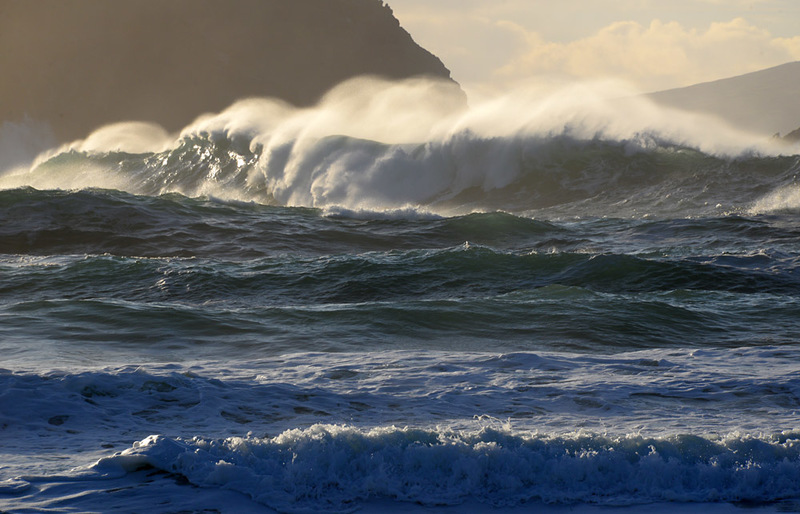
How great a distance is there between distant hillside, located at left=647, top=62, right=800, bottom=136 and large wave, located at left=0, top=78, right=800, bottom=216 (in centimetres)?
879

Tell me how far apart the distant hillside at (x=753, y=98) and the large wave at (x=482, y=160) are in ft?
28.8

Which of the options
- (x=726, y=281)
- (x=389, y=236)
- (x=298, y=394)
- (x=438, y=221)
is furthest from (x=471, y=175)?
(x=298, y=394)

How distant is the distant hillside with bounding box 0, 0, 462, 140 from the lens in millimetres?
88188

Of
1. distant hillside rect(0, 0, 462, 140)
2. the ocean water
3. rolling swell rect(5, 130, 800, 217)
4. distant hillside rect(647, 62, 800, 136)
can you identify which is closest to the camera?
the ocean water

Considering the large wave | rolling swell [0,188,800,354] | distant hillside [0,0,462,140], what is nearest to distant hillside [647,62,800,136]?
the large wave

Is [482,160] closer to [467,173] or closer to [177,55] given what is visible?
[467,173]

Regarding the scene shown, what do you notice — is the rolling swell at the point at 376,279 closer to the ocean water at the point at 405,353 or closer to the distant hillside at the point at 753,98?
the ocean water at the point at 405,353

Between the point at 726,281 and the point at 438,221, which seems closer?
the point at 726,281

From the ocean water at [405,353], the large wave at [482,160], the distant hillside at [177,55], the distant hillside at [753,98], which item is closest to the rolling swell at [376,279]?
the ocean water at [405,353]

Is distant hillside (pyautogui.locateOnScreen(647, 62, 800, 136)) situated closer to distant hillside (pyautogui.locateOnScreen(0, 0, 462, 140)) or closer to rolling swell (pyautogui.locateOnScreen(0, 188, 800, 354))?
rolling swell (pyautogui.locateOnScreen(0, 188, 800, 354))

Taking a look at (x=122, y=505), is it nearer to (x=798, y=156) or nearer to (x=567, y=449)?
(x=567, y=449)

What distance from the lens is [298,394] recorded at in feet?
17.5

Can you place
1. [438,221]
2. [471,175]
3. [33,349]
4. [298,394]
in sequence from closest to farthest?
[298,394], [33,349], [438,221], [471,175]

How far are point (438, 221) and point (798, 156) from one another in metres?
11.2
